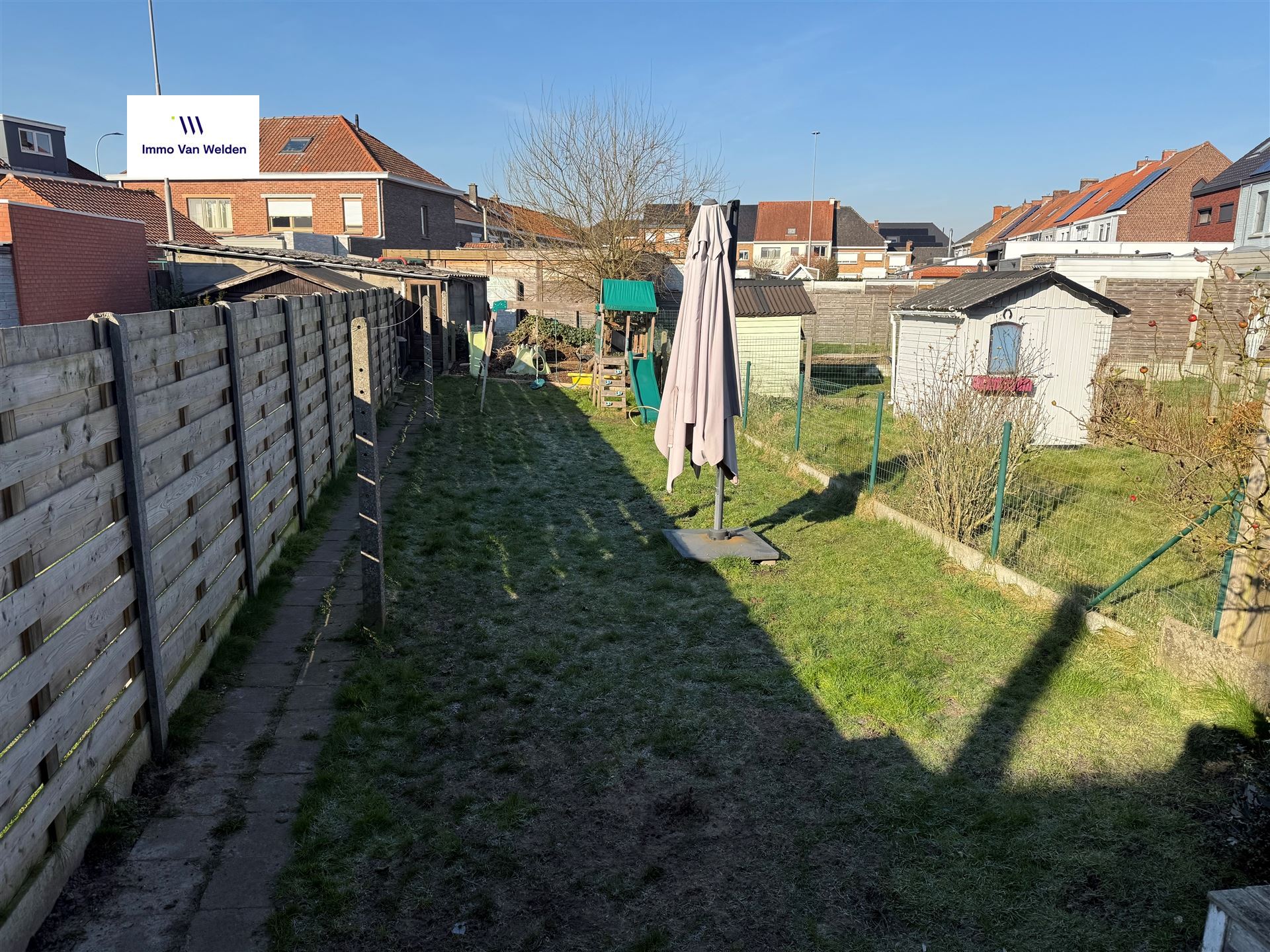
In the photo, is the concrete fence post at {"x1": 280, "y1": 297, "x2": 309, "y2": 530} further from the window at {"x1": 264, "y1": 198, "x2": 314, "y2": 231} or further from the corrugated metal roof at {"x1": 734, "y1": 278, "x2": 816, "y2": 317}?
the window at {"x1": 264, "y1": 198, "x2": 314, "y2": 231}

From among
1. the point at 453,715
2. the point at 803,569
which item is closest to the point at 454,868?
the point at 453,715

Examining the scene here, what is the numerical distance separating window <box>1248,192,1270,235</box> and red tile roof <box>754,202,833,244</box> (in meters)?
39.6

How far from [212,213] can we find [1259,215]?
41.5 meters

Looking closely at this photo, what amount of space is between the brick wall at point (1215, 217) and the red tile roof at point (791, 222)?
1270 inches

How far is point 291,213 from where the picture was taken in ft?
123

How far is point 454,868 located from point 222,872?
899 millimetres

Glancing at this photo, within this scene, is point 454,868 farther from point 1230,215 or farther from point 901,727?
point 1230,215

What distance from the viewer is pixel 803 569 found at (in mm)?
7531

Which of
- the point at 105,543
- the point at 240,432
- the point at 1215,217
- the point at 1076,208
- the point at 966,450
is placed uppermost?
the point at 1076,208

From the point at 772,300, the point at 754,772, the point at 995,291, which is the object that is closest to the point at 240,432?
the point at 754,772

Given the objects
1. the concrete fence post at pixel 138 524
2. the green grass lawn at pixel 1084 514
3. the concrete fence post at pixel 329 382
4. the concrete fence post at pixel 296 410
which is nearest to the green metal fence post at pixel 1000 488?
the green grass lawn at pixel 1084 514

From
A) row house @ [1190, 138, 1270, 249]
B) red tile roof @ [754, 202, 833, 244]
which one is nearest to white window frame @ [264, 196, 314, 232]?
row house @ [1190, 138, 1270, 249]

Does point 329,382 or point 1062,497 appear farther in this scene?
point 1062,497

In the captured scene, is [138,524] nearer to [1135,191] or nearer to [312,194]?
[312,194]
